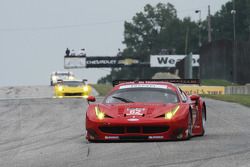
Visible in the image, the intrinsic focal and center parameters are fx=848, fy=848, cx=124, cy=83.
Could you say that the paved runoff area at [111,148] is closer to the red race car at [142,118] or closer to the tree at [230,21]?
the red race car at [142,118]

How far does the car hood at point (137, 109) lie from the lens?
47.9ft

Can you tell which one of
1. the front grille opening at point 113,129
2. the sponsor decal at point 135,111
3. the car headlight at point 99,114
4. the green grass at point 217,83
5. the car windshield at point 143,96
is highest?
the car windshield at point 143,96

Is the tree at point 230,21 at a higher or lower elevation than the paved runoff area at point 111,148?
higher

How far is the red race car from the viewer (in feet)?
47.4

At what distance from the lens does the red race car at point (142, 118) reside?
1445cm

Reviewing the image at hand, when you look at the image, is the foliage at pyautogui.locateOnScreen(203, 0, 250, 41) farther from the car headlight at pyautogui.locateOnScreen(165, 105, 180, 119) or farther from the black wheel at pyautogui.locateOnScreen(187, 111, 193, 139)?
the car headlight at pyautogui.locateOnScreen(165, 105, 180, 119)

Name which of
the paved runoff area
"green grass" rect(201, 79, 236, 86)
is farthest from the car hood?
"green grass" rect(201, 79, 236, 86)

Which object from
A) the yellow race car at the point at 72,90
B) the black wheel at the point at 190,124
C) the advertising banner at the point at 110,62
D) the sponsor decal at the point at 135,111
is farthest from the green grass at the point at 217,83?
the advertising banner at the point at 110,62

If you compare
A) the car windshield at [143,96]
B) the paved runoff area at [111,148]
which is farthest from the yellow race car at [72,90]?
the car windshield at [143,96]

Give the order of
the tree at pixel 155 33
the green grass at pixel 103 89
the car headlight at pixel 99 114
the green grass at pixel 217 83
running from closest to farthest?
the car headlight at pixel 99 114 → the green grass at pixel 103 89 → the green grass at pixel 217 83 → the tree at pixel 155 33

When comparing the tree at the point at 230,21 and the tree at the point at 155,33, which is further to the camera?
the tree at the point at 155,33

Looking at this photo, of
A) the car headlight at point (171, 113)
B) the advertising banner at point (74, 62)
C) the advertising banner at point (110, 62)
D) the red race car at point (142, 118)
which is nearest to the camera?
the red race car at point (142, 118)

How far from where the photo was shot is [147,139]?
14.5 meters

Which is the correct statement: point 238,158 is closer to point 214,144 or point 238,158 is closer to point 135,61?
point 214,144
